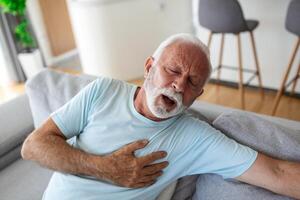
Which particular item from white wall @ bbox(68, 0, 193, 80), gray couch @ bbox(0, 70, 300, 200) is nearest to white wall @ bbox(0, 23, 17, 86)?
white wall @ bbox(68, 0, 193, 80)

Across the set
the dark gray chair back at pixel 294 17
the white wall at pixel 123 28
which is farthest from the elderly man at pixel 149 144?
the white wall at pixel 123 28

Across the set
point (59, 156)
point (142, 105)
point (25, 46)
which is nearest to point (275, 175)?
point (142, 105)

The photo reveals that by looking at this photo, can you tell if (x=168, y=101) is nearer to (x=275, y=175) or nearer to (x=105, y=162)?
(x=105, y=162)

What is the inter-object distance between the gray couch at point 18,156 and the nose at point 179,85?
0.30m

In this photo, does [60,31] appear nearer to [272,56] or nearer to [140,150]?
[272,56]

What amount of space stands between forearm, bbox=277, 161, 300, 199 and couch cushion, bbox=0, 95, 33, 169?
125cm

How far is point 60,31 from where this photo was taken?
4.05 metres

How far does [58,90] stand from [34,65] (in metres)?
2.22

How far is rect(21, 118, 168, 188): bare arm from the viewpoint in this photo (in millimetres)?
1068

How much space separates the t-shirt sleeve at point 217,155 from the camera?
1.01 m

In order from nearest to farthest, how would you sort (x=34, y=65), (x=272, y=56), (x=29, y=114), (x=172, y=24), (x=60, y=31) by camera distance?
1. (x=29, y=114)
2. (x=272, y=56)
3. (x=172, y=24)
4. (x=34, y=65)
5. (x=60, y=31)

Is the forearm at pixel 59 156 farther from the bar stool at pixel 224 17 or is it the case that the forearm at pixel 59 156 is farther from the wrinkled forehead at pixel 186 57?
the bar stool at pixel 224 17

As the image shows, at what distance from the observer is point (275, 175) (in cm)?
95

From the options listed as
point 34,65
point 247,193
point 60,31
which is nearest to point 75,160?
point 247,193
